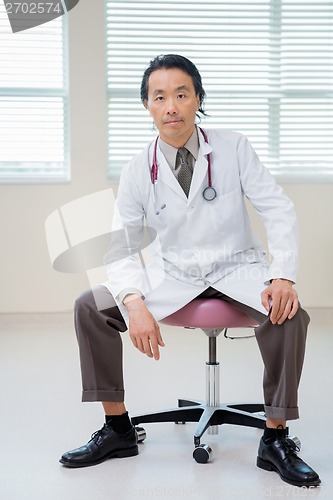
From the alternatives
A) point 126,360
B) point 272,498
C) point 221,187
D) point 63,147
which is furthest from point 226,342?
point 272,498

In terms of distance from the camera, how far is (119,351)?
237 cm

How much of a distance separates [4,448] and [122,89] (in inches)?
101

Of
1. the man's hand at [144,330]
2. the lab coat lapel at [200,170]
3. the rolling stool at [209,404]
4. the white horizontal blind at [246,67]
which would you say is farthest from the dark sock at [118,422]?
the white horizontal blind at [246,67]

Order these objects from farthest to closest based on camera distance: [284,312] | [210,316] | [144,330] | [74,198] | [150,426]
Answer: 1. [74,198]
2. [150,426]
3. [210,316]
4. [144,330]
5. [284,312]

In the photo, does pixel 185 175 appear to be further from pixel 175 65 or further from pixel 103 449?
pixel 103 449

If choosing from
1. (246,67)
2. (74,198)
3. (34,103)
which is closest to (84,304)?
(74,198)

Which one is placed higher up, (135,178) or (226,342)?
(135,178)

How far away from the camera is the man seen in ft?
7.40

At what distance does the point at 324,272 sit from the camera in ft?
15.2

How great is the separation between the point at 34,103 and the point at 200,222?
2.40m

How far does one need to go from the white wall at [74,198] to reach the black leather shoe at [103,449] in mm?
2236

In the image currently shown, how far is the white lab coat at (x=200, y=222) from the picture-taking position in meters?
2.43

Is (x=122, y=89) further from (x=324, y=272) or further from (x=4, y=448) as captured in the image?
(x=4, y=448)

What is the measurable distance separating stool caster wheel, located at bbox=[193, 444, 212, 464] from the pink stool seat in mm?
351
